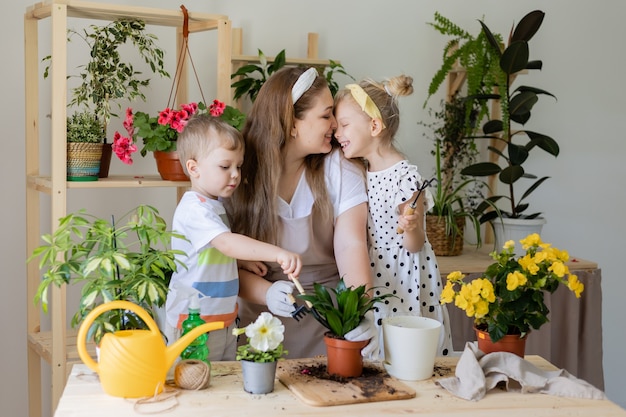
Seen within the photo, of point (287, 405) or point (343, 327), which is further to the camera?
point (343, 327)

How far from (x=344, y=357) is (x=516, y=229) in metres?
1.74

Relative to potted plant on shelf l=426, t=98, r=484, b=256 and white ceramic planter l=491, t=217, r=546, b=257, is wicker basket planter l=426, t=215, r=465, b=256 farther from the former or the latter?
white ceramic planter l=491, t=217, r=546, b=257

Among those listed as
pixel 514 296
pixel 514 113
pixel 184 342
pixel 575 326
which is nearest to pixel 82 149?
pixel 184 342

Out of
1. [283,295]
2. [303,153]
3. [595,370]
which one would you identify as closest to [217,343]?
[283,295]

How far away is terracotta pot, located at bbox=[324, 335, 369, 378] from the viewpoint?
1711 mm

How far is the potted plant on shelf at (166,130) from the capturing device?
2379mm

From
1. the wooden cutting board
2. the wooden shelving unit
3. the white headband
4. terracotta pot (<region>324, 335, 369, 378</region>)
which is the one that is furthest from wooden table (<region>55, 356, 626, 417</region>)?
the white headband

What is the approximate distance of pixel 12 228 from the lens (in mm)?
2869

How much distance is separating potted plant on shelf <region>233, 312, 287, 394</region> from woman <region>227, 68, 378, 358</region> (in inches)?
22.0

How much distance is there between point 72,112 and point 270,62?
2.58ft

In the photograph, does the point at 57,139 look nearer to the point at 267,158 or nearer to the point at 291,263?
the point at 267,158

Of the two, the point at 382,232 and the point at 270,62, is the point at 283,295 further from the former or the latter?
the point at 270,62

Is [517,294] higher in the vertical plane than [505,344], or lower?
higher

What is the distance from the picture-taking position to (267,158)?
2.27 m
